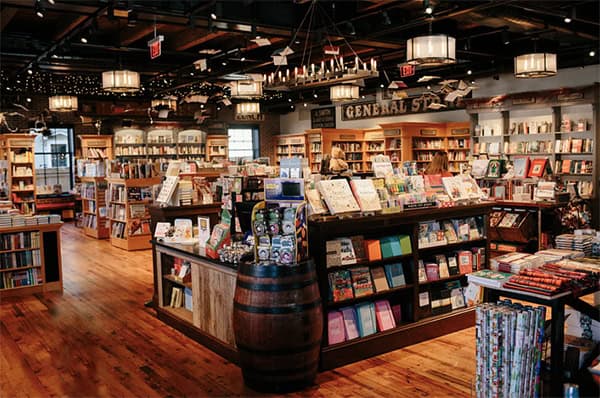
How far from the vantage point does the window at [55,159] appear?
1580cm

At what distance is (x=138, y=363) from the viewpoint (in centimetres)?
446

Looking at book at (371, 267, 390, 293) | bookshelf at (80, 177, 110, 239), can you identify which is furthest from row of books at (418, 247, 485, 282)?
bookshelf at (80, 177, 110, 239)

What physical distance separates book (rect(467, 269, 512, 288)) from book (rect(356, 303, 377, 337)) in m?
1.42

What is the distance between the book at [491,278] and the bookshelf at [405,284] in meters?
1.29

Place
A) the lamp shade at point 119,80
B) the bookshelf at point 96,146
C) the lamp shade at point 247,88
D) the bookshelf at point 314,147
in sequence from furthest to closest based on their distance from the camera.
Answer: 1. the bookshelf at point 314,147
2. the bookshelf at point 96,146
3. the lamp shade at point 247,88
4. the lamp shade at point 119,80

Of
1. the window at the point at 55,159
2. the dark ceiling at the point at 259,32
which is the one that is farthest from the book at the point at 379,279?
the window at the point at 55,159

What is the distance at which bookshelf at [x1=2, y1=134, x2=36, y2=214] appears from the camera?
42.2 feet

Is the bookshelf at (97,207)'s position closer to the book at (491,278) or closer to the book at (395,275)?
the book at (395,275)

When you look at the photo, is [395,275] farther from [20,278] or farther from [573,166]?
[573,166]

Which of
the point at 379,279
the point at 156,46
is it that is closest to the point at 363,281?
the point at 379,279

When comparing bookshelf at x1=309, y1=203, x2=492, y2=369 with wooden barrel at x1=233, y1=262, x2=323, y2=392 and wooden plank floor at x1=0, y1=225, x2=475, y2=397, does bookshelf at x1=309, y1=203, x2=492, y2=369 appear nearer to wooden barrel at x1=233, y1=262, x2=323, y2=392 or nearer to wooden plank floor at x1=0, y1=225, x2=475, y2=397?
wooden plank floor at x1=0, y1=225, x2=475, y2=397

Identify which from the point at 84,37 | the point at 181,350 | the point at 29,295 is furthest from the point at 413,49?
the point at 29,295

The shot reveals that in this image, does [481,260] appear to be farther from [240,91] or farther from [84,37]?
[84,37]

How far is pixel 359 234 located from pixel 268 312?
1356mm
